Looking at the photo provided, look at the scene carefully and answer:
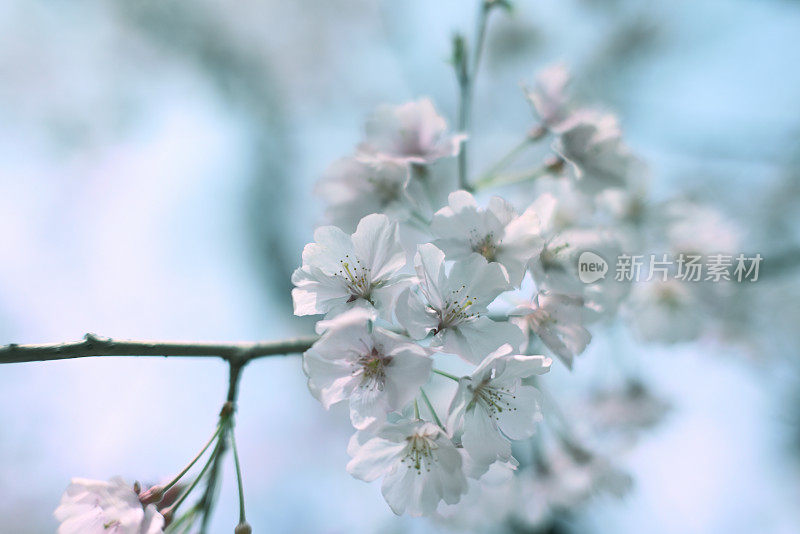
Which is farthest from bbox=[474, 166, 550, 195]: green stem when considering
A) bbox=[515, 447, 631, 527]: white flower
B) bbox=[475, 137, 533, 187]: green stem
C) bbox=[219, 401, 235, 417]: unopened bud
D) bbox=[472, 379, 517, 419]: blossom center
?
bbox=[515, 447, 631, 527]: white flower

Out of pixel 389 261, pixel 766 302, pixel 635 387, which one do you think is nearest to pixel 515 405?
pixel 389 261

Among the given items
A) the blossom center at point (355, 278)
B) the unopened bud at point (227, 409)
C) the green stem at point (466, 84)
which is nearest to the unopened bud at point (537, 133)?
the green stem at point (466, 84)

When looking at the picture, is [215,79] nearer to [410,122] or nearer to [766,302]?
[410,122]

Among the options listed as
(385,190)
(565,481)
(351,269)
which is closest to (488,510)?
(565,481)

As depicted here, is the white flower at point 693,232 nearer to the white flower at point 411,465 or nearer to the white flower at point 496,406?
the white flower at point 496,406

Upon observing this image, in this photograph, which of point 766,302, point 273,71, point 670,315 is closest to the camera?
point 670,315

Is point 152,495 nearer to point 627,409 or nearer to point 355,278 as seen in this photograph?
point 355,278
